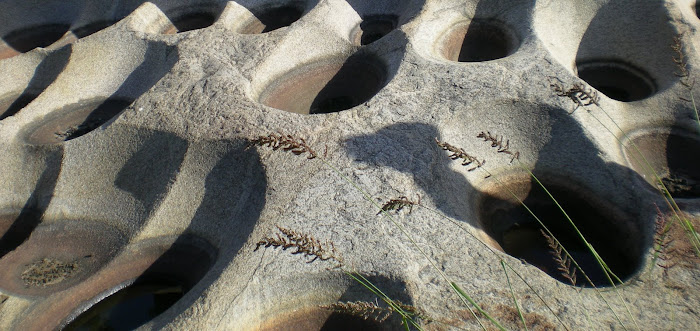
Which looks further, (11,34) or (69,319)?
(11,34)

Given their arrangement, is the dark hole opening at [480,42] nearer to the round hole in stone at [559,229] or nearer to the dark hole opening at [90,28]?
the round hole in stone at [559,229]

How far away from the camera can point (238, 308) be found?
3.78 meters

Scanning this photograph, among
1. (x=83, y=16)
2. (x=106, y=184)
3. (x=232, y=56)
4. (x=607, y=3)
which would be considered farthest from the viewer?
(x=83, y=16)

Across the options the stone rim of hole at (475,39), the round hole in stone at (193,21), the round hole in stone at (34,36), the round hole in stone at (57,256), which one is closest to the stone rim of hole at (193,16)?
the round hole in stone at (193,21)

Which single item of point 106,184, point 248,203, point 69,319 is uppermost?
point 248,203

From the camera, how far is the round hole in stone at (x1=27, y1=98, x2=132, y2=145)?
672cm

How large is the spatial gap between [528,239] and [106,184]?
4376mm

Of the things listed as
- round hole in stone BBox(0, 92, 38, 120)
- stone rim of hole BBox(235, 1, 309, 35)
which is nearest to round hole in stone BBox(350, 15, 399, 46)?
stone rim of hole BBox(235, 1, 309, 35)

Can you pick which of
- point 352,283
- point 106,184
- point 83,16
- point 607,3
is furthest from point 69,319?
point 607,3

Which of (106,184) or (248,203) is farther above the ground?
(248,203)

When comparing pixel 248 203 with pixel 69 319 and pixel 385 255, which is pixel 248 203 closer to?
pixel 385 255

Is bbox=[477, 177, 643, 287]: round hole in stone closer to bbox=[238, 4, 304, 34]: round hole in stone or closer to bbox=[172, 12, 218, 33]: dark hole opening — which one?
bbox=[238, 4, 304, 34]: round hole in stone

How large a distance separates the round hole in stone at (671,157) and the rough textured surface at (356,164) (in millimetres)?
20

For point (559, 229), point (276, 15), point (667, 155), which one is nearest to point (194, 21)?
point (276, 15)
